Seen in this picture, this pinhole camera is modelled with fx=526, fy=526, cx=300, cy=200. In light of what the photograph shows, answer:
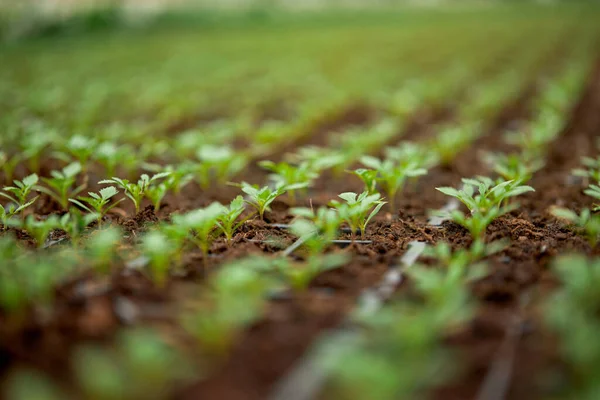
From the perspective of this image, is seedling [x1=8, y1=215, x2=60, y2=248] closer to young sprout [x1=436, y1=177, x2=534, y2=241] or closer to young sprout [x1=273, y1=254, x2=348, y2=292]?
young sprout [x1=273, y1=254, x2=348, y2=292]

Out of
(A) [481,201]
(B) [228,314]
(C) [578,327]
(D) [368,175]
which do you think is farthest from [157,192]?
(C) [578,327]

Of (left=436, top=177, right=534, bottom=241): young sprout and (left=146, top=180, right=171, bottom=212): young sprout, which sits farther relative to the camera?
(left=146, top=180, right=171, bottom=212): young sprout

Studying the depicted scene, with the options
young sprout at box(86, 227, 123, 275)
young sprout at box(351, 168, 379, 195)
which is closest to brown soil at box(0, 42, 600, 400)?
young sprout at box(86, 227, 123, 275)

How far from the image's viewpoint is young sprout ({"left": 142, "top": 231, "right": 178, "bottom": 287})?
1.75 meters

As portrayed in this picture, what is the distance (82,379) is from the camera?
4.50ft

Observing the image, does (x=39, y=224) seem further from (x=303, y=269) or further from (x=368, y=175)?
(x=368, y=175)

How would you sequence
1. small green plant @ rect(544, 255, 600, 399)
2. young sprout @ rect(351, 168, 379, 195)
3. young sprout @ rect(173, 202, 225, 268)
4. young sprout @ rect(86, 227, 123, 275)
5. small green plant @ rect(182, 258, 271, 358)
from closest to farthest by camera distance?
small green plant @ rect(544, 255, 600, 399) < small green plant @ rect(182, 258, 271, 358) < young sprout @ rect(86, 227, 123, 275) < young sprout @ rect(173, 202, 225, 268) < young sprout @ rect(351, 168, 379, 195)

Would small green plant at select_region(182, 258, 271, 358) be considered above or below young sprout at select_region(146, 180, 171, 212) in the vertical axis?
above

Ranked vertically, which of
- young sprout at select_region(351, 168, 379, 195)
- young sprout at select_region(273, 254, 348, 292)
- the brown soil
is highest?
young sprout at select_region(351, 168, 379, 195)

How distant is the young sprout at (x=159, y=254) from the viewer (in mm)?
1749

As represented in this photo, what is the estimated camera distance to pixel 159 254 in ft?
5.82

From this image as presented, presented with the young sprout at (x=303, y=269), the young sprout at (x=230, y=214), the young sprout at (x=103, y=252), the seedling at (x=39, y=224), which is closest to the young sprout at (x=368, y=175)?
the young sprout at (x=230, y=214)

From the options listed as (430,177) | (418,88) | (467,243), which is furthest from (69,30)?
(467,243)

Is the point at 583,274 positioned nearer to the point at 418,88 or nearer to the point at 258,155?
the point at 258,155
